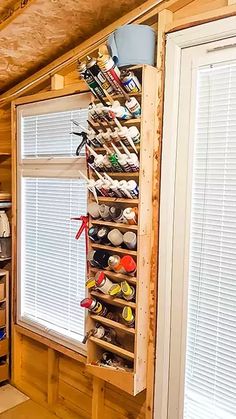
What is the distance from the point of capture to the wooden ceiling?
192 cm

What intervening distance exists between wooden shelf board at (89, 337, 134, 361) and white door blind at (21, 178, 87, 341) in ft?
1.03

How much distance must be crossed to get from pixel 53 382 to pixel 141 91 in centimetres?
201

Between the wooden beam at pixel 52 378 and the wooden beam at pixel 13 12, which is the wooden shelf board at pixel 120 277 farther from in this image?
the wooden beam at pixel 13 12

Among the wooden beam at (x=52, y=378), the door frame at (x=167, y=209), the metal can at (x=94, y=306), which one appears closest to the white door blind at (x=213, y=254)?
the door frame at (x=167, y=209)

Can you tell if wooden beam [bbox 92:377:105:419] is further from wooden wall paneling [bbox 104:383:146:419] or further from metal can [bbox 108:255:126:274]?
metal can [bbox 108:255:126:274]

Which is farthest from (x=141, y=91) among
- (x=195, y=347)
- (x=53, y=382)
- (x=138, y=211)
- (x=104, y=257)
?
(x=53, y=382)

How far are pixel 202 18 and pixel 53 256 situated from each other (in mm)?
1622

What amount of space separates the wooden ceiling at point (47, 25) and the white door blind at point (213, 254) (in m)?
0.70

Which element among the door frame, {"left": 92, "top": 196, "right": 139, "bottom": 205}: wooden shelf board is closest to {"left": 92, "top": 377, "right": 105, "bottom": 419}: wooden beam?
the door frame

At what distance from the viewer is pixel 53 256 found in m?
2.45

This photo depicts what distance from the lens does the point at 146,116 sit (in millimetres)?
1758

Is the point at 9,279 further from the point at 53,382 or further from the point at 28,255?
the point at 53,382

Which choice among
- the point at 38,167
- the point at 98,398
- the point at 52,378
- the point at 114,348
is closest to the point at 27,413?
the point at 52,378

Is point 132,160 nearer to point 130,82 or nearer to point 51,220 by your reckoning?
point 130,82
